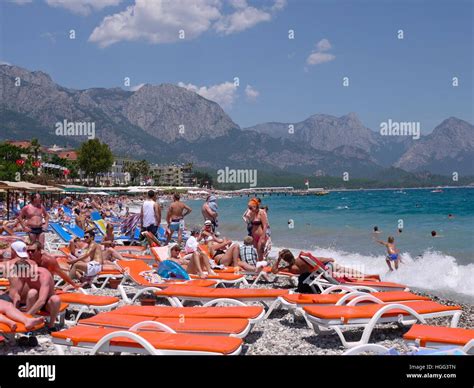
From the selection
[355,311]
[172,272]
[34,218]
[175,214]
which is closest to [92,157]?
[175,214]

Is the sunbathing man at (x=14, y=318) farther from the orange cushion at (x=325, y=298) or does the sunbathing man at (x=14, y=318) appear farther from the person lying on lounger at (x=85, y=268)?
the person lying on lounger at (x=85, y=268)

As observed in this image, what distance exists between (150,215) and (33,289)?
600 centimetres

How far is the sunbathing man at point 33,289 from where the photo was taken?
5254 mm

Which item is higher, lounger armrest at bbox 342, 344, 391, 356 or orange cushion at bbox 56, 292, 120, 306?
lounger armrest at bbox 342, 344, 391, 356

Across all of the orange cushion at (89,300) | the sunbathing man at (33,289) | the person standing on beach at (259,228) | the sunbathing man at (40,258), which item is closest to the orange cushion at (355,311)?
the orange cushion at (89,300)

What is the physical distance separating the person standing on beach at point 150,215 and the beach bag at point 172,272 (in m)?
3.16

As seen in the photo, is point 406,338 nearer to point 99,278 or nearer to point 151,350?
point 151,350

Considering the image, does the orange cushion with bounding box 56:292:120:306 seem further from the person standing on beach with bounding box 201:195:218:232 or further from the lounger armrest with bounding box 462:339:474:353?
the person standing on beach with bounding box 201:195:218:232

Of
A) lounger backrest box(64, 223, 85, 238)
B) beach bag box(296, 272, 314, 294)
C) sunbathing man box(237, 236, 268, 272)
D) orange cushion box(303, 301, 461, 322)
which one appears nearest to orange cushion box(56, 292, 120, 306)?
orange cushion box(303, 301, 461, 322)

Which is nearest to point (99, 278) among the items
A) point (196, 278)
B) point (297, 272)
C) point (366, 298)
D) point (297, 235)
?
point (196, 278)

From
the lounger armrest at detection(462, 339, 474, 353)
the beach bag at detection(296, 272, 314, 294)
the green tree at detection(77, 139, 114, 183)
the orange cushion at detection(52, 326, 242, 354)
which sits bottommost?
the beach bag at detection(296, 272, 314, 294)

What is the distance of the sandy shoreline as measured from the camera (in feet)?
16.8

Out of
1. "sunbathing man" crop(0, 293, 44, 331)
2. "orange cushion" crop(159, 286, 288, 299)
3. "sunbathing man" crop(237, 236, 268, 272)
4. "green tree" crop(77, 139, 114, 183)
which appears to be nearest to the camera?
"sunbathing man" crop(0, 293, 44, 331)

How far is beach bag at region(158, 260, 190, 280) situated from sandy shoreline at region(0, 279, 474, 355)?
1601mm
